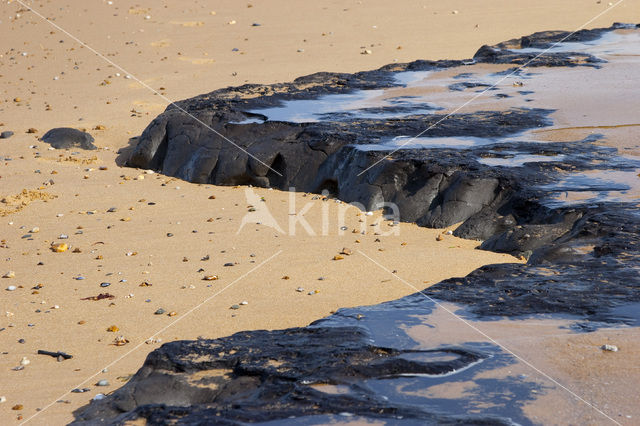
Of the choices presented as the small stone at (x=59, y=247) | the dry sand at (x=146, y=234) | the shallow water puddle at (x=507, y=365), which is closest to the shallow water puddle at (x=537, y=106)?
the dry sand at (x=146, y=234)

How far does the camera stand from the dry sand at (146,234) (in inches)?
175

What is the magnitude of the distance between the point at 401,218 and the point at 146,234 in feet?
6.00

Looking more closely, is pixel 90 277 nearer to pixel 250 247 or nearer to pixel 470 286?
pixel 250 247

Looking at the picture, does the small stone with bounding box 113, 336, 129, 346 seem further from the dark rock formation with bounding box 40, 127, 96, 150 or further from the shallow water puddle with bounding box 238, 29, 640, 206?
the dark rock formation with bounding box 40, 127, 96, 150

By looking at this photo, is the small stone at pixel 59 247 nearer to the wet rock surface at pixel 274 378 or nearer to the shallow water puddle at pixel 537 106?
the shallow water puddle at pixel 537 106

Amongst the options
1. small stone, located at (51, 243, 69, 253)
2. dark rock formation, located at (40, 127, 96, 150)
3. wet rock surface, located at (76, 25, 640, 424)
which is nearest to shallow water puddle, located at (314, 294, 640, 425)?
wet rock surface, located at (76, 25, 640, 424)

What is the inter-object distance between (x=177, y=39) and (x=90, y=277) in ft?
31.0

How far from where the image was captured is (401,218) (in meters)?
6.09

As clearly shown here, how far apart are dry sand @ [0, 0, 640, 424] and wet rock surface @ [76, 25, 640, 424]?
29 cm

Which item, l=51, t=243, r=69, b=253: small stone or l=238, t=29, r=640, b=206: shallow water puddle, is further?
l=51, t=243, r=69, b=253: small stone

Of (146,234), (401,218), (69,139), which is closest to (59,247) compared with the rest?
(146,234)

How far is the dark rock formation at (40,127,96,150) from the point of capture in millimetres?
8695

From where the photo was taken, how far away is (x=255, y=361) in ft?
10.9

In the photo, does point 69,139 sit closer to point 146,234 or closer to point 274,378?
point 146,234
